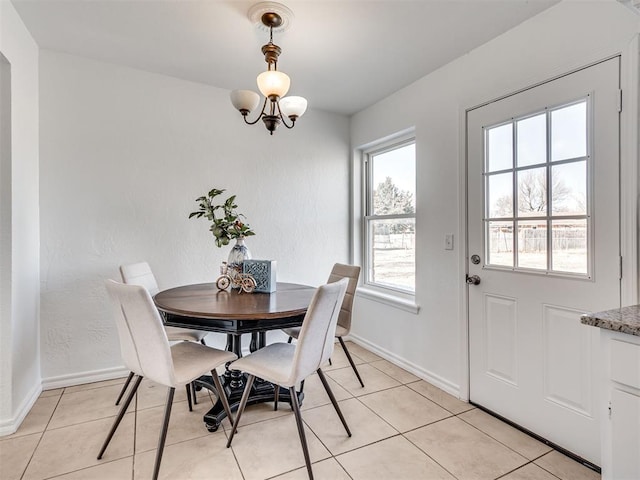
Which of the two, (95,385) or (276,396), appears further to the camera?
(95,385)

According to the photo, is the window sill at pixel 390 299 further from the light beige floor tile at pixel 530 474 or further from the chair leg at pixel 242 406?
the chair leg at pixel 242 406

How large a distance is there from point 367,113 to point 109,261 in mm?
2688

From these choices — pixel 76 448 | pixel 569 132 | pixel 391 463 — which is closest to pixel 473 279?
pixel 569 132

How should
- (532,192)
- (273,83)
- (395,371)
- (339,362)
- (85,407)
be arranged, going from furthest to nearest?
(339,362) < (395,371) < (85,407) < (532,192) < (273,83)

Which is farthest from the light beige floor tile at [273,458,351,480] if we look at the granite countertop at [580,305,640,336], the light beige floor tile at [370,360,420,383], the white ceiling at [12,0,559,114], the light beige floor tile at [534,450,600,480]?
the white ceiling at [12,0,559,114]

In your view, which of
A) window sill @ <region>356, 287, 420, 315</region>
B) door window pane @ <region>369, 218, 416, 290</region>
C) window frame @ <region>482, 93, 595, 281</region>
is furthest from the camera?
door window pane @ <region>369, 218, 416, 290</region>

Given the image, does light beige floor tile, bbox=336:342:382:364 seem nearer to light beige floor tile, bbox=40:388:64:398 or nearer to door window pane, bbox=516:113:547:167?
door window pane, bbox=516:113:547:167

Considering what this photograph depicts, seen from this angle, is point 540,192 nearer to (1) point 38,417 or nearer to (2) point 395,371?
(2) point 395,371

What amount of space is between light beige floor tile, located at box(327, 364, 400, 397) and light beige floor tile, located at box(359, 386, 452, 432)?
0.07 meters

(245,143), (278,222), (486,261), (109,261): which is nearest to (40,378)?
(109,261)

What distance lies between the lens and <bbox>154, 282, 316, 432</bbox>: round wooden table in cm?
176

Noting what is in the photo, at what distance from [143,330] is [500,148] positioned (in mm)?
2283

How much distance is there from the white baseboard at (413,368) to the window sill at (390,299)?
1.43 ft

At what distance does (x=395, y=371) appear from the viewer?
9.41ft
